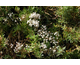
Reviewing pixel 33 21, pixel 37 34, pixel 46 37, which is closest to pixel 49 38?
pixel 46 37

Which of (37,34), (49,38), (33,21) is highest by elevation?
(33,21)

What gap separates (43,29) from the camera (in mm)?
2434

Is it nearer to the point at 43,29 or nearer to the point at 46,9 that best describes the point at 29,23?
the point at 43,29

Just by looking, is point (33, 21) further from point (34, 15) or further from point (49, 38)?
point (49, 38)

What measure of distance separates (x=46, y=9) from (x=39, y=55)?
1.22m

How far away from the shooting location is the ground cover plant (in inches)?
87.7

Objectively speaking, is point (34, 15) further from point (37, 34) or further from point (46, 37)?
point (46, 37)

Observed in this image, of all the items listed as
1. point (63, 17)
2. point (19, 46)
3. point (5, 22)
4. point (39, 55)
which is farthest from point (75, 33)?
point (5, 22)

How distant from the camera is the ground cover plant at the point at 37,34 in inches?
87.7

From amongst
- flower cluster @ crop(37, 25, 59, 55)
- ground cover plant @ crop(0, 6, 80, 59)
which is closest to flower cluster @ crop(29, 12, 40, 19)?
ground cover plant @ crop(0, 6, 80, 59)

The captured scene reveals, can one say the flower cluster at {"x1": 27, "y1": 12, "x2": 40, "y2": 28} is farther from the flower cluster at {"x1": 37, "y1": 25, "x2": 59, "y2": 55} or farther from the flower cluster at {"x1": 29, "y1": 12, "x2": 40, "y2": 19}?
the flower cluster at {"x1": 37, "y1": 25, "x2": 59, "y2": 55}

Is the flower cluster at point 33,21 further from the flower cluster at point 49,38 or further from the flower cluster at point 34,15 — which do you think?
the flower cluster at point 49,38

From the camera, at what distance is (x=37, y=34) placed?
226 cm

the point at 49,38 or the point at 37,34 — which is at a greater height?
the point at 37,34
